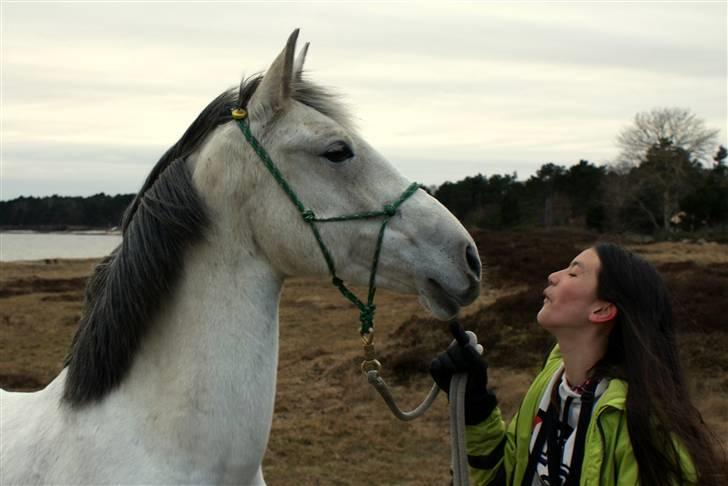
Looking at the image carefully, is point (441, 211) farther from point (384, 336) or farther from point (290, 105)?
point (384, 336)

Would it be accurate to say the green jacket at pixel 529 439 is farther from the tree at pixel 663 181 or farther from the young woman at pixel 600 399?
the tree at pixel 663 181

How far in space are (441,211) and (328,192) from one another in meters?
0.39

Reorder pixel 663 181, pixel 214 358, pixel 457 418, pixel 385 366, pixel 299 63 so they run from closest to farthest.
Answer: pixel 214 358 → pixel 299 63 → pixel 457 418 → pixel 385 366 → pixel 663 181

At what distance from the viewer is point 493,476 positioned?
8.82ft

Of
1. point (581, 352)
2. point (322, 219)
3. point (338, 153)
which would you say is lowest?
point (581, 352)

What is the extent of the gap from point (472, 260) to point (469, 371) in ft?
1.62

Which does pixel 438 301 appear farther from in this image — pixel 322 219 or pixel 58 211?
pixel 58 211

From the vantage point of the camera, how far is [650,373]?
7.45ft

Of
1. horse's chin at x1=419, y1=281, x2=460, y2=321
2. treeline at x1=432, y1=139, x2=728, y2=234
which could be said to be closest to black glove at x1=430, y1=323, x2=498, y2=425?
horse's chin at x1=419, y1=281, x2=460, y2=321

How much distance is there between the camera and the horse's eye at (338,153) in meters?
2.26

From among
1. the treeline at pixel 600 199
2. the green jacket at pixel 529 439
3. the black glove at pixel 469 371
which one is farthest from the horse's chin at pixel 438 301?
the treeline at pixel 600 199

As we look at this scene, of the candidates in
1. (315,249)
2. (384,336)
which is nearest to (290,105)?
(315,249)

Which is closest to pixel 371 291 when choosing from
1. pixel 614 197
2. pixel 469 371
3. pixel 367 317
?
pixel 367 317

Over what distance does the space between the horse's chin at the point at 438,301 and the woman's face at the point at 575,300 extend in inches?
14.9
